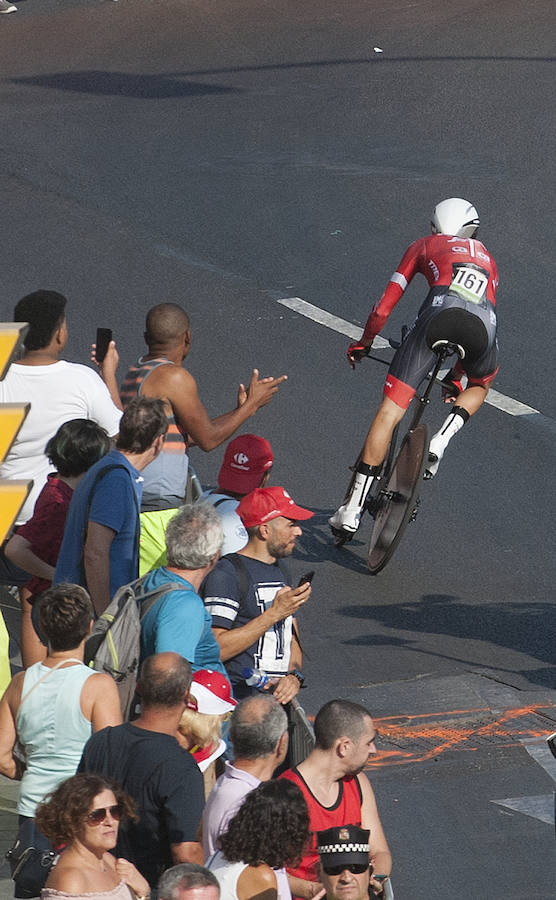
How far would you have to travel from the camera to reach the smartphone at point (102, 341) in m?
8.68

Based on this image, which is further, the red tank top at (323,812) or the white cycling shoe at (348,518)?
the white cycling shoe at (348,518)

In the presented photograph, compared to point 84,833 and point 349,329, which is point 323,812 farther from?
point 349,329

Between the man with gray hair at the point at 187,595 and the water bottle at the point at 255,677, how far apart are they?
0.47m

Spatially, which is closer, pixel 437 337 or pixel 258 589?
pixel 258 589

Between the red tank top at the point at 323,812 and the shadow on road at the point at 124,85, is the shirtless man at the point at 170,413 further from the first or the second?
the shadow on road at the point at 124,85

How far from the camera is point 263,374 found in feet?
43.3

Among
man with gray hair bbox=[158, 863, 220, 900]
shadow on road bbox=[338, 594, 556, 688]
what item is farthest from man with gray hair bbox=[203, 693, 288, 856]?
shadow on road bbox=[338, 594, 556, 688]

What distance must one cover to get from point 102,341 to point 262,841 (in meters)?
4.13

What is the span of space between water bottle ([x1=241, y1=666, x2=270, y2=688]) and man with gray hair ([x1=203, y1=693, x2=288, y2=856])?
4.01 ft

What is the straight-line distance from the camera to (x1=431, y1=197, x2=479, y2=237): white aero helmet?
10852 mm

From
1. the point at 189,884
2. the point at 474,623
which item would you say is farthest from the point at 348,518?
the point at 189,884

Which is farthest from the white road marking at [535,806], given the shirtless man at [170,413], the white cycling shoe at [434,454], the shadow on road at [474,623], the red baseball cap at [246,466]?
the white cycling shoe at [434,454]

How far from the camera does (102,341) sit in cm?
873

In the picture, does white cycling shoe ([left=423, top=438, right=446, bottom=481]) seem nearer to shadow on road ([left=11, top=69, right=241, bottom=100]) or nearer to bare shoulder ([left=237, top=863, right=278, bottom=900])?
bare shoulder ([left=237, top=863, right=278, bottom=900])
